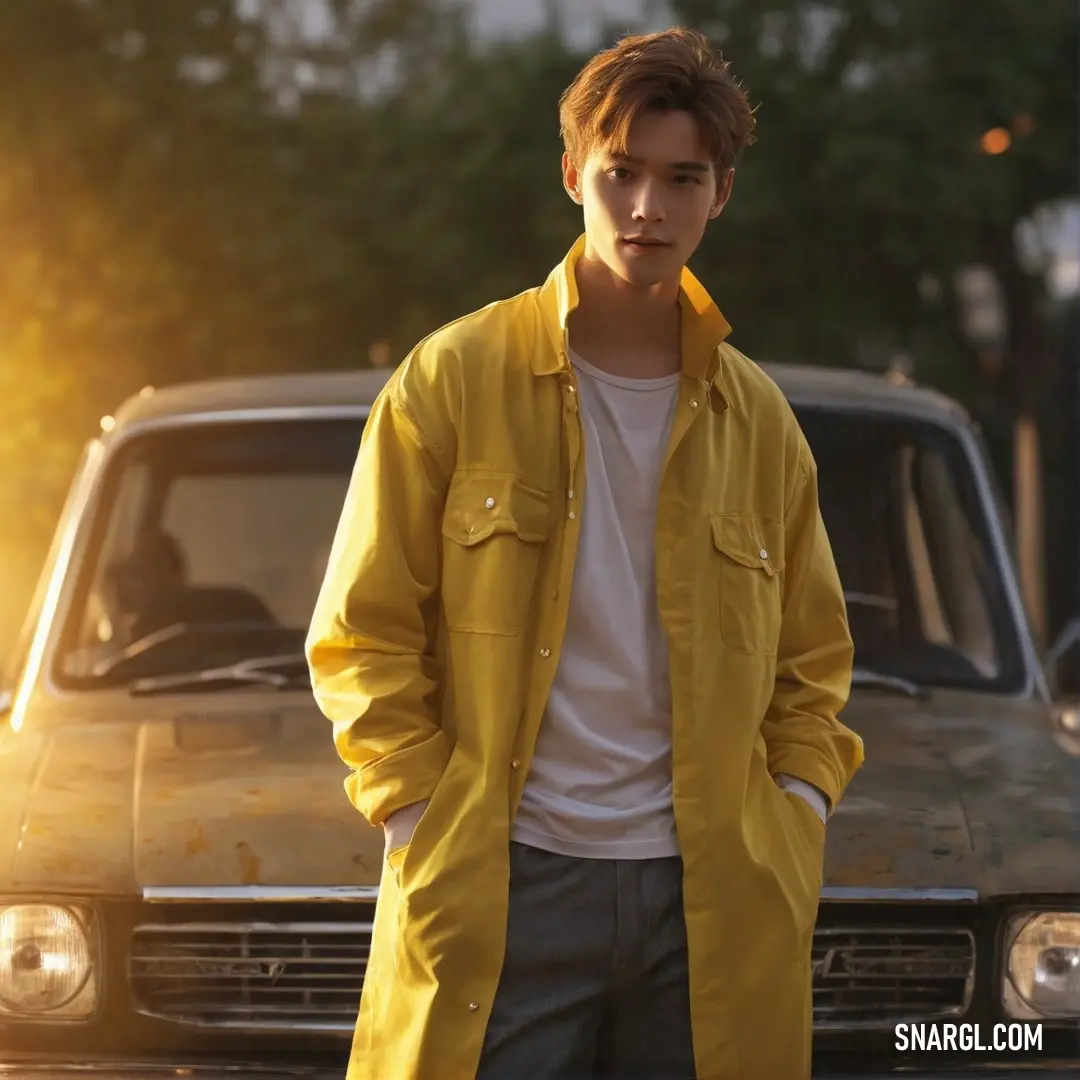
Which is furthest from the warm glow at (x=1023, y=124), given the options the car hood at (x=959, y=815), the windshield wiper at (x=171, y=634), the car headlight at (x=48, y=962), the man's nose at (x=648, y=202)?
the man's nose at (x=648, y=202)

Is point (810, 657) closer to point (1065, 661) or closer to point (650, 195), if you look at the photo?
point (650, 195)

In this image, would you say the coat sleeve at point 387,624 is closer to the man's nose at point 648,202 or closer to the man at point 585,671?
the man at point 585,671

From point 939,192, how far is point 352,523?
13.2 meters

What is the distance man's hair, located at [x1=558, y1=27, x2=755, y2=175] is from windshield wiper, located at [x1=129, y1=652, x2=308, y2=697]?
1805mm

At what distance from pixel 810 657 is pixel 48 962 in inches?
50.4

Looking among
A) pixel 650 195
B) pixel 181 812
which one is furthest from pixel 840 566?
pixel 650 195

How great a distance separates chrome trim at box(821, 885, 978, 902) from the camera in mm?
3250

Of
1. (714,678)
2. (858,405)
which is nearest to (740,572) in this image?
(714,678)

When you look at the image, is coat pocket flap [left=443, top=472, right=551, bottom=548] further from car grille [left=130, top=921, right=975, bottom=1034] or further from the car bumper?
the car bumper

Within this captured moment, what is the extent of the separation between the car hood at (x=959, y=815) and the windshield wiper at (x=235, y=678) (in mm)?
1142

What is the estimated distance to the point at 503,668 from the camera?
2572 millimetres

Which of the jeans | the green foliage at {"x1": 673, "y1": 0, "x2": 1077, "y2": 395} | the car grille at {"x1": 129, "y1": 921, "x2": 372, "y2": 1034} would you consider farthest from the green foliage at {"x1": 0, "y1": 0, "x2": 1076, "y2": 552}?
the jeans

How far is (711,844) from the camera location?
8.56ft

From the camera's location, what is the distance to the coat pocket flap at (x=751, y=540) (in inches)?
106
